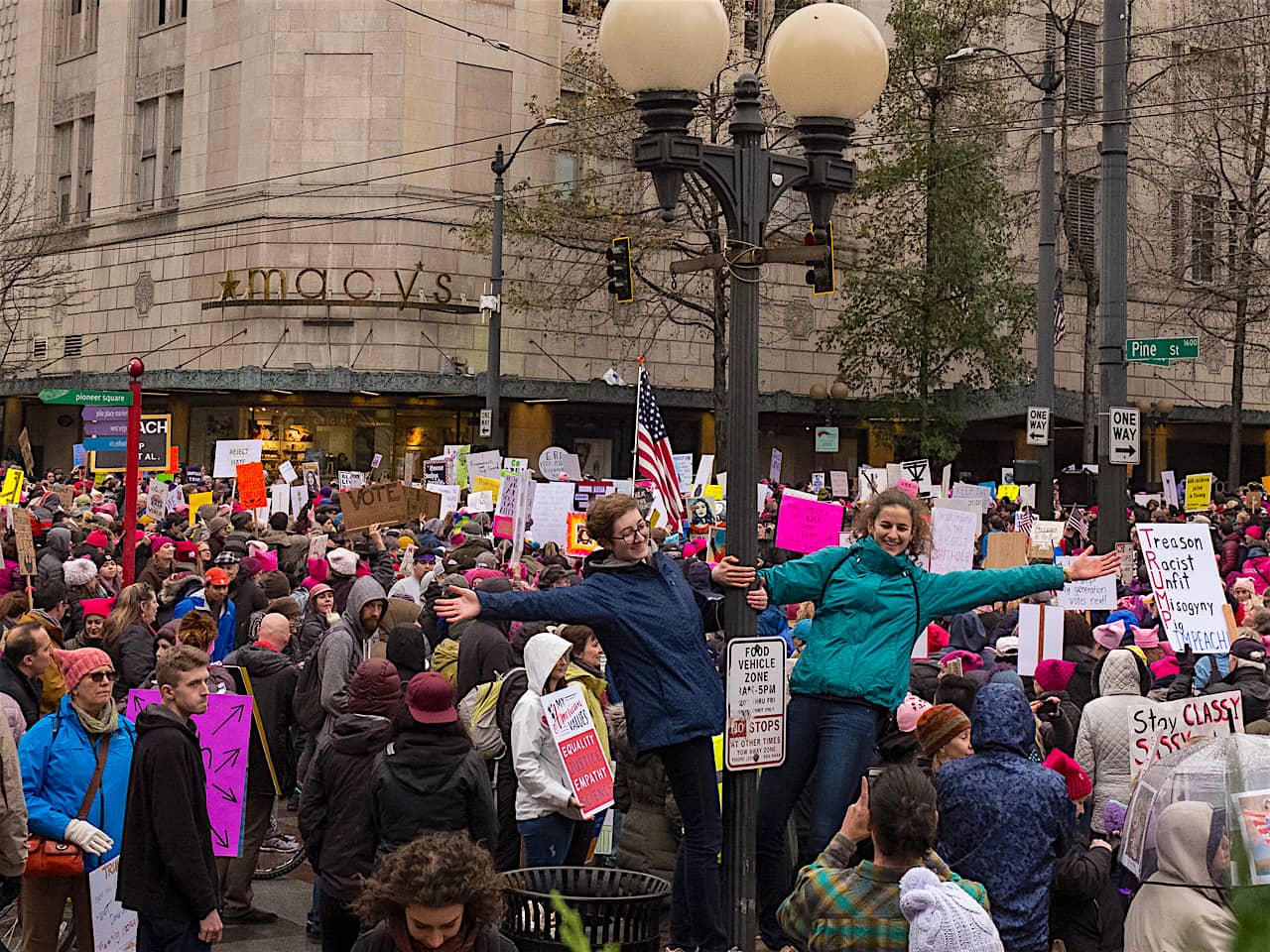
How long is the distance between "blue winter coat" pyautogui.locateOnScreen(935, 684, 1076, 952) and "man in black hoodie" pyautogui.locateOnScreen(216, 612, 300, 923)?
454cm

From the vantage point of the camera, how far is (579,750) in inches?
294

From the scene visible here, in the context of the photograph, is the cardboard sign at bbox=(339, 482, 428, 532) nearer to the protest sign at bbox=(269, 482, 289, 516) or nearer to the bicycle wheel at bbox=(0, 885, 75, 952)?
the protest sign at bbox=(269, 482, 289, 516)

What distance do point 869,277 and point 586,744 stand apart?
3141 centimetres

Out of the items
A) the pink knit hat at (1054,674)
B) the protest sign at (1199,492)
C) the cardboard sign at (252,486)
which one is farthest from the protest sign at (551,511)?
the pink knit hat at (1054,674)

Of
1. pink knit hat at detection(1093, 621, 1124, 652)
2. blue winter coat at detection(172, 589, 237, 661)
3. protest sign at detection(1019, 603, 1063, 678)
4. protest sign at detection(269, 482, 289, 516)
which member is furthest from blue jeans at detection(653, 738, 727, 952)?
protest sign at detection(269, 482, 289, 516)

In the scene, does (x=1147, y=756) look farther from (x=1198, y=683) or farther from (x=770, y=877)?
(x=1198, y=683)

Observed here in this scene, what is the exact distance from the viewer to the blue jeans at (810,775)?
6539 mm

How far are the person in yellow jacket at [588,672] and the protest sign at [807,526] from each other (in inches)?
214

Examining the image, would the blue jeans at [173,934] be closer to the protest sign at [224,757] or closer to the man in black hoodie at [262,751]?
the protest sign at [224,757]

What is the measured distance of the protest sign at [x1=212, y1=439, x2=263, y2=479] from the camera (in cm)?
2186

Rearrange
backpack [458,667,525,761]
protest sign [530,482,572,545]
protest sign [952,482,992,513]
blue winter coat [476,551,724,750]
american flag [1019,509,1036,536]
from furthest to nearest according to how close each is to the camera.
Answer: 1. protest sign [952,482,992,513]
2. american flag [1019,509,1036,536]
3. protest sign [530,482,572,545]
4. backpack [458,667,525,761]
5. blue winter coat [476,551,724,750]

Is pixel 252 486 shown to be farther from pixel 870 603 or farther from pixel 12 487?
pixel 870 603

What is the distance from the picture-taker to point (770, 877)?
6844 mm

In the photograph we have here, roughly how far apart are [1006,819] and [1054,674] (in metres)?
3.33
